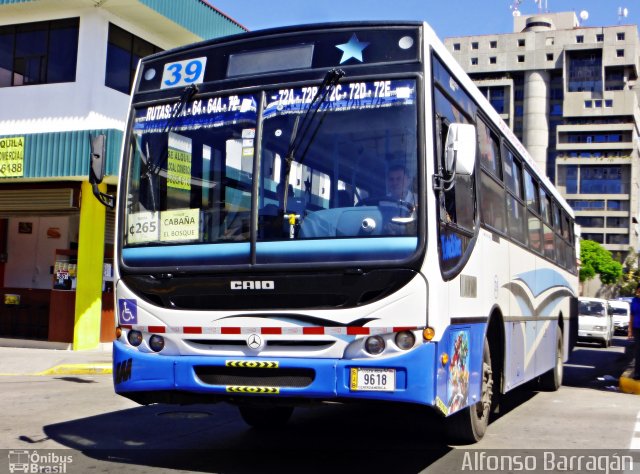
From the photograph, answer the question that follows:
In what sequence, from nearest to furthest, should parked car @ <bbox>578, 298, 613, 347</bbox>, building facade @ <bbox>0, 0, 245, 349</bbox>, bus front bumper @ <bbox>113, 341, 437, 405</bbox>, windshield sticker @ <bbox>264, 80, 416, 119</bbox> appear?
1. bus front bumper @ <bbox>113, 341, 437, 405</bbox>
2. windshield sticker @ <bbox>264, 80, 416, 119</bbox>
3. building facade @ <bbox>0, 0, 245, 349</bbox>
4. parked car @ <bbox>578, 298, 613, 347</bbox>

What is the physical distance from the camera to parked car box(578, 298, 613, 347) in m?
28.9

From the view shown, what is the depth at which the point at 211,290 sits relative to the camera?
6.19 meters

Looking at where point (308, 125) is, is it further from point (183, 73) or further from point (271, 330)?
point (271, 330)

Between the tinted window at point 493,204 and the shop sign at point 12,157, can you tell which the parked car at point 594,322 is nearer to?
the shop sign at point 12,157

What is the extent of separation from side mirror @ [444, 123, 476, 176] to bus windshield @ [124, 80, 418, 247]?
0.29 meters

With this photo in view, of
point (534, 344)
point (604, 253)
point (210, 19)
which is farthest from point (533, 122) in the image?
point (534, 344)

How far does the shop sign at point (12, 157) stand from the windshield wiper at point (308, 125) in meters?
12.8

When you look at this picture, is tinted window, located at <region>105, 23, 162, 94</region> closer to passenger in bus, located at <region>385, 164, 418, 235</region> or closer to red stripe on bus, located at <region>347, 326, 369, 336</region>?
passenger in bus, located at <region>385, 164, 418, 235</region>

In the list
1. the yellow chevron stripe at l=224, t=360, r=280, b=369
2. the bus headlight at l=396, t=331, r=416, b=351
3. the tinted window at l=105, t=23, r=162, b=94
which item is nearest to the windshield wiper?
the yellow chevron stripe at l=224, t=360, r=280, b=369

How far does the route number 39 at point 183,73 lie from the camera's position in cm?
680

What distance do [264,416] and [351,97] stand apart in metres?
3.84

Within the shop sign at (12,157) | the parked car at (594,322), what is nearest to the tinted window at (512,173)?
the shop sign at (12,157)

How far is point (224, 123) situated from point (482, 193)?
2664 millimetres

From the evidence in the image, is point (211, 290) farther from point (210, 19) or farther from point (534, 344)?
point (210, 19)
